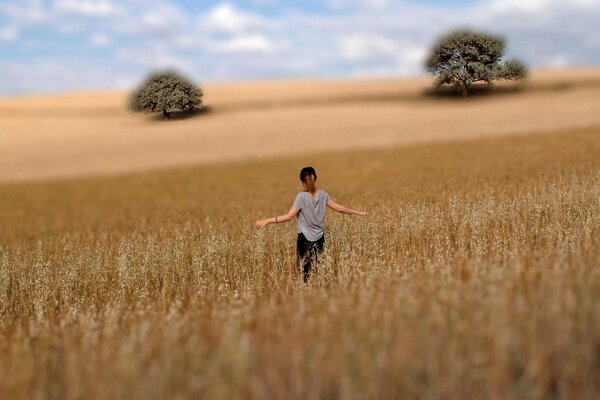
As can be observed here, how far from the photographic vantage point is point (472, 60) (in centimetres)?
770

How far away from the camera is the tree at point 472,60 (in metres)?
7.54

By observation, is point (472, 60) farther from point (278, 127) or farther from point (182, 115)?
point (278, 127)

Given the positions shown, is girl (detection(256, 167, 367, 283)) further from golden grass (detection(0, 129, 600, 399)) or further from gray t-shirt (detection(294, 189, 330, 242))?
golden grass (detection(0, 129, 600, 399))

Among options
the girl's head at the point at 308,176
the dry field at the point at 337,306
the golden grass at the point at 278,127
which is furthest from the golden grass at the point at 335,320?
the golden grass at the point at 278,127

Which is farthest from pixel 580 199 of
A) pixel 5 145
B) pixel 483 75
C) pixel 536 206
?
pixel 5 145

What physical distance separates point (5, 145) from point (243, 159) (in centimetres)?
2378

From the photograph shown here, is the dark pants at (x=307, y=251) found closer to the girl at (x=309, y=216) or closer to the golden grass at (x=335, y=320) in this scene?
the girl at (x=309, y=216)

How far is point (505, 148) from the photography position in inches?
1078

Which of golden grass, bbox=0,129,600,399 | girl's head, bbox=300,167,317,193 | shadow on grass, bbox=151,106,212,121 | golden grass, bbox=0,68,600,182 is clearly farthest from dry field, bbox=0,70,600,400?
golden grass, bbox=0,68,600,182

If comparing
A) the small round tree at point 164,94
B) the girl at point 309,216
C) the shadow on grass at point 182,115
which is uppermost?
the small round tree at point 164,94

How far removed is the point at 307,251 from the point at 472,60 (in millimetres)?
3254

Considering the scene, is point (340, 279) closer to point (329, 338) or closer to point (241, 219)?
point (329, 338)

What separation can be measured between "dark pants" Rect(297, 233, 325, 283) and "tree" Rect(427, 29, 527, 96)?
2.77 metres

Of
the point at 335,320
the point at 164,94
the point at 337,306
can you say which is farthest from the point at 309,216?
the point at 335,320
